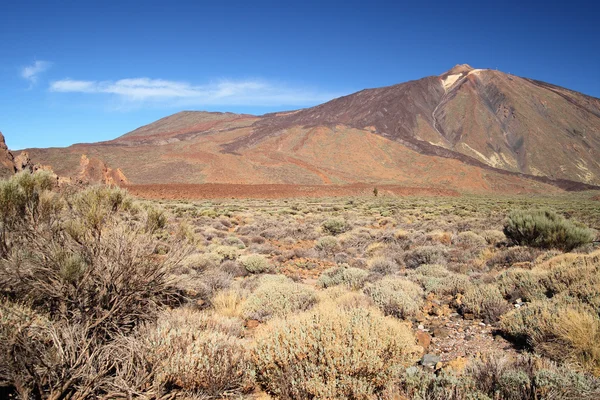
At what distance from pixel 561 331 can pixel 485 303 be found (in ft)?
4.72

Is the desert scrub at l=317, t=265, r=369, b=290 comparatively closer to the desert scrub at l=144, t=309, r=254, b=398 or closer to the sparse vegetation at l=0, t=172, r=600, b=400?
the sparse vegetation at l=0, t=172, r=600, b=400

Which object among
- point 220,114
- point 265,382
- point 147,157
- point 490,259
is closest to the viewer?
point 265,382

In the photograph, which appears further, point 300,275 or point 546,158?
point 546,158

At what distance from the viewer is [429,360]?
11.7 ft

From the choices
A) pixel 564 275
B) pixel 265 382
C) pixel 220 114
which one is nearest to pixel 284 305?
pixel 265 382

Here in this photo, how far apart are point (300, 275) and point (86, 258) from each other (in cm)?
507

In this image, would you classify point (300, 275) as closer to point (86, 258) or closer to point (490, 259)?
point (490, 259)

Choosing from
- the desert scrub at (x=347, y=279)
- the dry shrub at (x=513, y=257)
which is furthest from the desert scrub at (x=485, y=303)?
the dry shrub at (x=513, y=257)

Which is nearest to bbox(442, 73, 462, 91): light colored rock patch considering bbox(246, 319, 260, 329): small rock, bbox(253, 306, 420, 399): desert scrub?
bbox(246, 319, 260, 329): small rock

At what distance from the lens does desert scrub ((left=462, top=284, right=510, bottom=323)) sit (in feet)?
15.0

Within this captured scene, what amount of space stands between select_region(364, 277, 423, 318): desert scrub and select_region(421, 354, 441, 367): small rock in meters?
1.06

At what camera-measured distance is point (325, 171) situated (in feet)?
213

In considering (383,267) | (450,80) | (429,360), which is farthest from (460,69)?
(429,360)

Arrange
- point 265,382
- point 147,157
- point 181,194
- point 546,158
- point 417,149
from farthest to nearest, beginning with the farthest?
point 546,158, point 417,149, point 147,157, point 181,194, point 265,382
